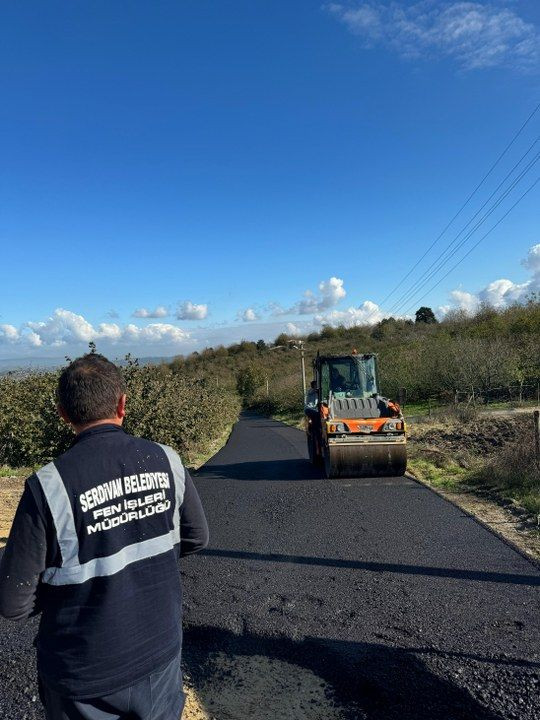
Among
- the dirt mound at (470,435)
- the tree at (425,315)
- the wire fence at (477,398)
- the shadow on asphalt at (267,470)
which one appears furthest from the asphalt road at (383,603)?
the tree at (425,315)

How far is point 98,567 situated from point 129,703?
51 centimetres

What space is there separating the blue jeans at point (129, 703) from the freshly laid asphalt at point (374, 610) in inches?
68.9

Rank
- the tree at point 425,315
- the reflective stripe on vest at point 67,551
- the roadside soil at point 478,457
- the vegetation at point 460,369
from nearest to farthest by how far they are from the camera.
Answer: the reflective stripe on vest at point 67,551, the roadside soil at point 478,457, the vegetation at point 460,369, the tree at point 425,315

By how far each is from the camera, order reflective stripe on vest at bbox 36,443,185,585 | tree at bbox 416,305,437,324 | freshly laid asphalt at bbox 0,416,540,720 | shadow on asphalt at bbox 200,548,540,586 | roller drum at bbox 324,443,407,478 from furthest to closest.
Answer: tree at bbox 416,305,437,324 < roller drum at bbox 324,443,407,478 < shadow on asphalt at bbox 200,548,540,586 < freshly laid asphalt at bbox 0,416,540,720 < reflective stripe on vest at bbox 36,443,185,585

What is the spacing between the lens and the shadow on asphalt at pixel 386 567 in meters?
5.70

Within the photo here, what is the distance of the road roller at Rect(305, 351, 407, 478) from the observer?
459 inches

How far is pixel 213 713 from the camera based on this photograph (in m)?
3.46

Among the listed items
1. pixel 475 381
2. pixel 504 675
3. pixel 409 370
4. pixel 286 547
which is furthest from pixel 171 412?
pixel 409 370

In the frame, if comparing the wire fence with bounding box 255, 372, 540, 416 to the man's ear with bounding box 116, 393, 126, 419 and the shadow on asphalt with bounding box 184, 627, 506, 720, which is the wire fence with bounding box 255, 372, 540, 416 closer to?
the shadow on asphalt with bounding box 184, 627, 506, 720

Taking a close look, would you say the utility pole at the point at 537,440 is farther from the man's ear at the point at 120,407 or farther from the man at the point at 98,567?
the man's ear at the point at 120,407

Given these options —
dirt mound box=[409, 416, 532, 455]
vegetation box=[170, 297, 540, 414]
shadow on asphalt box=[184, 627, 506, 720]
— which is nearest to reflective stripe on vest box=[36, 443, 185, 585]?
shadow on asphalt box=[184, 627, 506, 720]

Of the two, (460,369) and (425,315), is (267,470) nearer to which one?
(460,369)

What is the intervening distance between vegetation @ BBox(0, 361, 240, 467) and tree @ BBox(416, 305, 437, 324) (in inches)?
3232

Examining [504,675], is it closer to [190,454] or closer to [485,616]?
[485,616]
